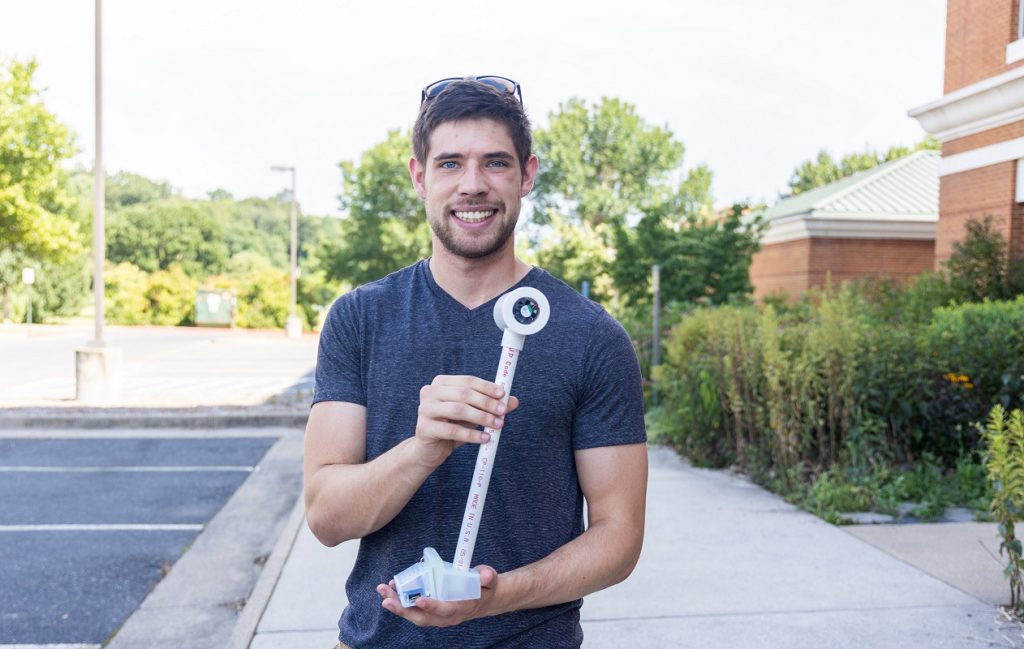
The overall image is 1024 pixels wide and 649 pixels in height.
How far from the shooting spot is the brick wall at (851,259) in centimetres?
2103

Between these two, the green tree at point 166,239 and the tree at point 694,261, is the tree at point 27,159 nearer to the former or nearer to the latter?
the tree at point 694,261

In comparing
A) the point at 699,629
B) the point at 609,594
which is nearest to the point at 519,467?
the point at 699,629

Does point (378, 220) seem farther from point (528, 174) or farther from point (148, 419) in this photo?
point (528, 174)

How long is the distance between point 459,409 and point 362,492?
1.07 ft

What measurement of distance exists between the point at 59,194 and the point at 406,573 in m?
28.9

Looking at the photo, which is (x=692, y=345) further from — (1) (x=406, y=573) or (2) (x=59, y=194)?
(2) (x=59, y=194)

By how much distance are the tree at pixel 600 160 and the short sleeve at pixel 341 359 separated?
54.0 metres

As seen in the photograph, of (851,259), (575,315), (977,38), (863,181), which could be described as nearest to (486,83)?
(575,315)

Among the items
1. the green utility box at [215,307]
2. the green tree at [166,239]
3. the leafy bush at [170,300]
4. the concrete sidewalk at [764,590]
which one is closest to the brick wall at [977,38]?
the concrete sidewalk at [764,590]

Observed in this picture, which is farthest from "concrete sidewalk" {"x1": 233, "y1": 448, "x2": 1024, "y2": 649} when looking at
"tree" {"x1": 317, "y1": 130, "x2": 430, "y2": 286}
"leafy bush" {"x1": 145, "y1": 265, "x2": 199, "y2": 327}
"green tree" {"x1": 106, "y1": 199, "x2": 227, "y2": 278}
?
"green tree" {"x1": 106, "y1": 199, "x2": 227, "y2": 278}

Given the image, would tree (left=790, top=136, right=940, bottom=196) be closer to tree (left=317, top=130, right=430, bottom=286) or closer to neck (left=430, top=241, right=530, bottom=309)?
tree (left=317, top=130, right=430, bottom=286)

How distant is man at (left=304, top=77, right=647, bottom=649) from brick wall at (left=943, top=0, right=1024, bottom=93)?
11885 mm

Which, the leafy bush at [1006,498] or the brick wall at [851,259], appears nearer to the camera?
the leafy bush at [1006,498]

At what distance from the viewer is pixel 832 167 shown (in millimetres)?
55906
